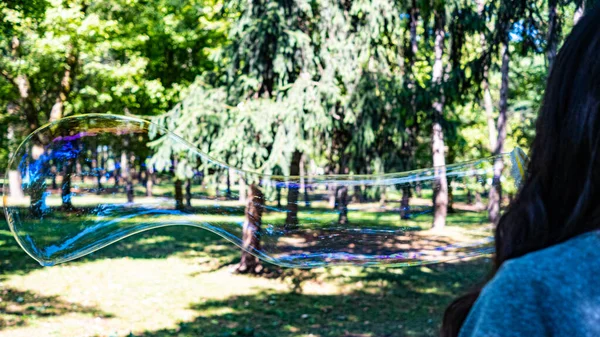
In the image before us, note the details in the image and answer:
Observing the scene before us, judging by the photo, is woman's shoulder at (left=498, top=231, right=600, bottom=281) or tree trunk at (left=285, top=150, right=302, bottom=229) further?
tree trunk at (left=285, top=150, right=302, bottom=229)

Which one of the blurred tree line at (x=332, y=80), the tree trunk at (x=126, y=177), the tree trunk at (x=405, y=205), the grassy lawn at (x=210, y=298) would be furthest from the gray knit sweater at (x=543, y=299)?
the blurred tree line at (x=332, y=80)

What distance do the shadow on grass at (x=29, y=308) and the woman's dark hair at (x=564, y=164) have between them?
798 centimetres

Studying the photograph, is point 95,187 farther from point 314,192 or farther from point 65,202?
point 314,192

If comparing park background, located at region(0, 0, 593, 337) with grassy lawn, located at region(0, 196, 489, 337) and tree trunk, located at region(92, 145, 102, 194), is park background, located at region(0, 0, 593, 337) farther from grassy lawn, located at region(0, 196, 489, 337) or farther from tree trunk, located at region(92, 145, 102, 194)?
tree trunk, located at region(92, 145, 102, 194)

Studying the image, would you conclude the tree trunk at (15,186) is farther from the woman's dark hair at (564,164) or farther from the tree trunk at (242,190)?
Answer: the woman's dark hair at (564,164)

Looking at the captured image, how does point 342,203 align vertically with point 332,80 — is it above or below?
below

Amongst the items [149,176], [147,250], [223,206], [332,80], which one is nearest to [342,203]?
[223,206]

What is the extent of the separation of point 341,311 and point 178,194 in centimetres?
587

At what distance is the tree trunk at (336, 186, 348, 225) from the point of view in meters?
3.02

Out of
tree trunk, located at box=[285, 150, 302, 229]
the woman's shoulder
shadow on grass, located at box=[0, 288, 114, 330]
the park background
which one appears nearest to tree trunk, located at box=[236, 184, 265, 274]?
tree trunk, located at box=[285, 150, 302, 229]

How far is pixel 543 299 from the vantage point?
705mm

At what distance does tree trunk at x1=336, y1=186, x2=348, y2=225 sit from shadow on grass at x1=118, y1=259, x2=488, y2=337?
3643 mm

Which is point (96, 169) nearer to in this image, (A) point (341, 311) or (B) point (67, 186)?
(B) point (67, 186)

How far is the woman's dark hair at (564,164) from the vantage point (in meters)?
0.86
